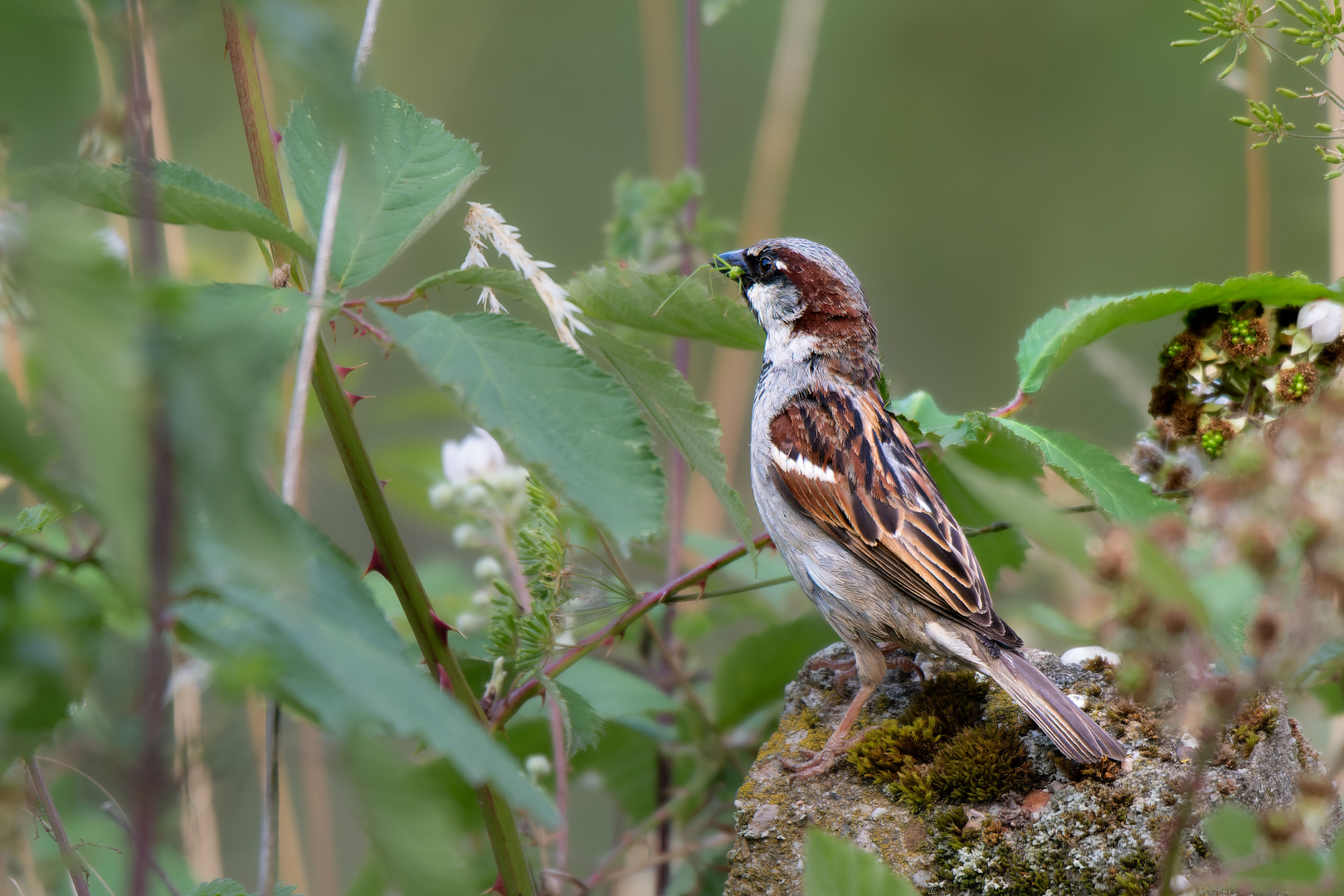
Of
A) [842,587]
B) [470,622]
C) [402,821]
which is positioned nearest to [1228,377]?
[842,587]

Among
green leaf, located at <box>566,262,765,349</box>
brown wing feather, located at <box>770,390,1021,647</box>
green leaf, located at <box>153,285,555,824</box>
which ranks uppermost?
brown wing feather, located at <box>770,390,1021,647</box>

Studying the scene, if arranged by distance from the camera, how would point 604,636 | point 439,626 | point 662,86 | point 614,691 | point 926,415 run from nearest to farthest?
point 439,626
point 604,636
point 926,415
point 614,691
point 662,86

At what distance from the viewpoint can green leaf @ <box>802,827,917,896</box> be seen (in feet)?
3.31

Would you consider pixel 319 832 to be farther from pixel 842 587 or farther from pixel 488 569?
pixel 842 587

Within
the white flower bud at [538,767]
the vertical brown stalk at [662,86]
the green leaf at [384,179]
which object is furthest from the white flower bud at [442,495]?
the vertical brown stalk at [662,86]

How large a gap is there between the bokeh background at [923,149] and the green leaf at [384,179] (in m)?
3.98

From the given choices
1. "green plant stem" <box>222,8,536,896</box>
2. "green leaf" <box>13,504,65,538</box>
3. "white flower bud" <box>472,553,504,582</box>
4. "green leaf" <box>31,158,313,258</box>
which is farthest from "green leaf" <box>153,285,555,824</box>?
"white flower bud" <box>472,553,504,582</box>

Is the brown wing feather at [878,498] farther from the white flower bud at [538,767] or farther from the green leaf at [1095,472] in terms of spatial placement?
the white flower bud at [538,767]

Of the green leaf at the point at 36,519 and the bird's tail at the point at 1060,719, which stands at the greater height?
the bird's tail at the point at 1060,719

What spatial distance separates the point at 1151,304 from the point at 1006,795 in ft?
2.74

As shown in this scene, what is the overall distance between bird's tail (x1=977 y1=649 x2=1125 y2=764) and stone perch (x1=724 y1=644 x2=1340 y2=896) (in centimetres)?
4

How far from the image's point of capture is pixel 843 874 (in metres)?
1.02

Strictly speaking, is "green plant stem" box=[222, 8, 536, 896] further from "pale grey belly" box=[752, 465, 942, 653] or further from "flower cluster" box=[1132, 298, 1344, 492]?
"flower cluster" box=[1132, 298, 1344, 492]

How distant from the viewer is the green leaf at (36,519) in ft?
4.18
